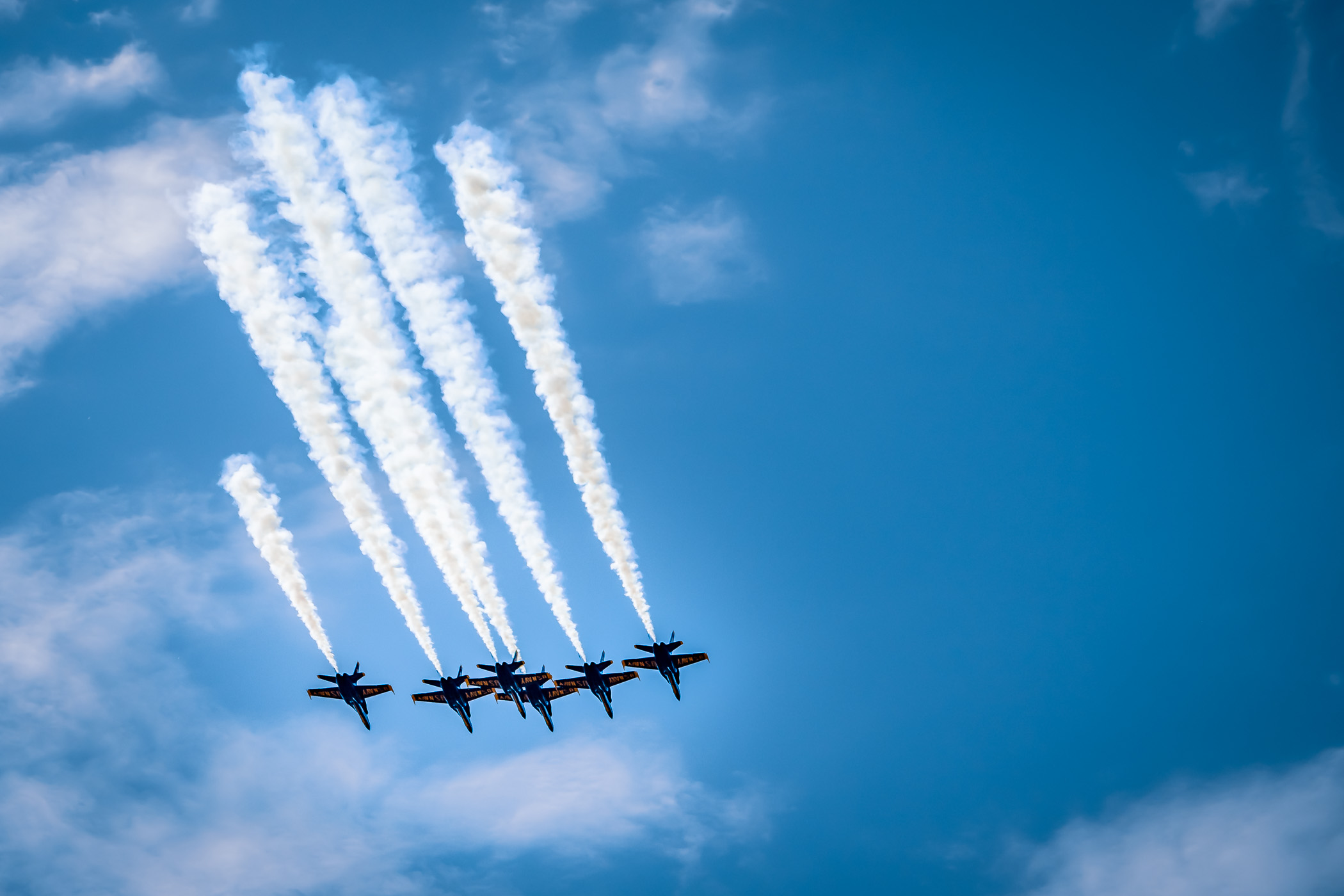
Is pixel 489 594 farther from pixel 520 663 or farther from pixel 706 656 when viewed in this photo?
pixel 706 656

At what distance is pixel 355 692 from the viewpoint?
49531 mm

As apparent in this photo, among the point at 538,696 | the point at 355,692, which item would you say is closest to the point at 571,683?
the point at 538,696

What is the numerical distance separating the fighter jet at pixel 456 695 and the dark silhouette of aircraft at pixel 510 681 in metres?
0.37

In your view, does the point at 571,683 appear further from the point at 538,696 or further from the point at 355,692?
the point at 355,692

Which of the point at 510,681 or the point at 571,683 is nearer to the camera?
the point at 510,681

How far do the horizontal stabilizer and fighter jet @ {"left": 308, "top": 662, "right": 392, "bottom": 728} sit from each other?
897cm

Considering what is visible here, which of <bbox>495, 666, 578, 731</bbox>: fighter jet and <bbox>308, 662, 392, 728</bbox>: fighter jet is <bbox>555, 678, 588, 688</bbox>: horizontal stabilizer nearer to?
<bbox>495, 666, 578, 731</bbox>: fighter jet

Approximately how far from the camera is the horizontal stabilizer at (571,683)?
5256cm

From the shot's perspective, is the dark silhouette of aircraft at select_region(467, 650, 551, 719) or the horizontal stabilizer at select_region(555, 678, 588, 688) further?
the horizontal stabilizer at select_region(555, 678, 588, 688)

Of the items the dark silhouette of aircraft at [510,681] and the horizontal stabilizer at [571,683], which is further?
the horizontal stabilizer at [571,683]

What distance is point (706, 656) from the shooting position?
48688mm

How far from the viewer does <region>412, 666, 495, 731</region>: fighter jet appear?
49.4m

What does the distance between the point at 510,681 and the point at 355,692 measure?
8.51m

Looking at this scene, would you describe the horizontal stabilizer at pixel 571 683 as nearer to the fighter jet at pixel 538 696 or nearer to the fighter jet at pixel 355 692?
the fighter jet at pixel 538 696
